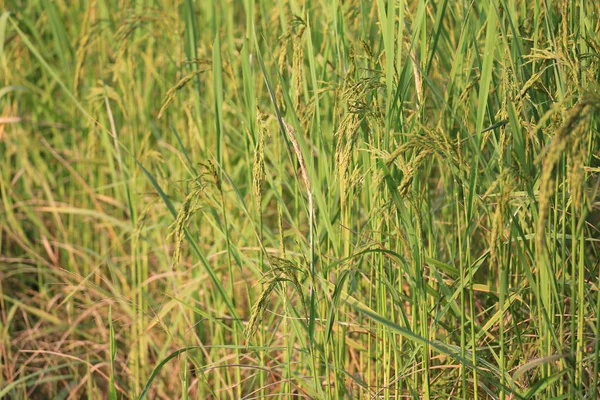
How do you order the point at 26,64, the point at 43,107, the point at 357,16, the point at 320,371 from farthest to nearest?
the point at 26,64 < the point at 43,107 < the point at 357,16 < the point at 320,371

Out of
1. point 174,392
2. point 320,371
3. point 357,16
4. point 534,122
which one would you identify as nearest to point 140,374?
point 174,392

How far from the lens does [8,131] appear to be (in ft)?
8.69

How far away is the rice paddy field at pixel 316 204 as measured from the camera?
1.22m

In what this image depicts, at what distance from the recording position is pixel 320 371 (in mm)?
1671

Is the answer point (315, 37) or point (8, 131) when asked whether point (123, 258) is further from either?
point (315, 37)

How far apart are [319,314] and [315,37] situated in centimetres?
72

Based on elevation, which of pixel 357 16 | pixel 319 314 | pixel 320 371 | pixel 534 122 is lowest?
pixel 320 371

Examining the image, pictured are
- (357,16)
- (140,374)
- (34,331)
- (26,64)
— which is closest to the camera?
(357,16)

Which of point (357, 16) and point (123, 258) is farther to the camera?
point (123, 258)

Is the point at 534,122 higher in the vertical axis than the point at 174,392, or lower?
higher

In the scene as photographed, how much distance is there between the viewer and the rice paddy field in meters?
1.22

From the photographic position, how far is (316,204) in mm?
1774

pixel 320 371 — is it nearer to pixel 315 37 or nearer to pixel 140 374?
pixel 140 374

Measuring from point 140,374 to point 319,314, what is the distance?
701 millimetres
